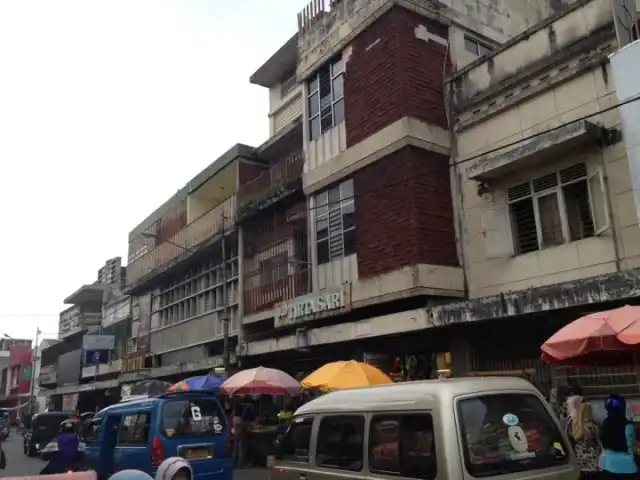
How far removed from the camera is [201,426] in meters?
10.4

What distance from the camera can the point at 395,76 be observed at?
1493cm

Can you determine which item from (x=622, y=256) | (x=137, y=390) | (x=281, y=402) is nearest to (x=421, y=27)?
(x=622, y=256)

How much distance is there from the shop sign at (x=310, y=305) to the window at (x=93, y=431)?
5.96 metres

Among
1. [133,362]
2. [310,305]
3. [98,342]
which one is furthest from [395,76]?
[98,342]

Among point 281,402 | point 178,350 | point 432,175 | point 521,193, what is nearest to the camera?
point 521,193

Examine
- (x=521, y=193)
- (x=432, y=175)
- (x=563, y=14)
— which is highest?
(x=563, y=14)

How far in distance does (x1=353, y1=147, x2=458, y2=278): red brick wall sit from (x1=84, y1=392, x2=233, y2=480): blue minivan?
18.8ft

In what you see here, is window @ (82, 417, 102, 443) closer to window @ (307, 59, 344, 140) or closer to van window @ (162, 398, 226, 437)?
van window @ (162, 398, 226, 437)

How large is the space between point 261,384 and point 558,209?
299 inches

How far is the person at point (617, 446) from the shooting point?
7.39m

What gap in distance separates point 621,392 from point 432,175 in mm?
6360

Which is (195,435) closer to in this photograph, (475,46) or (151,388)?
(475,46)

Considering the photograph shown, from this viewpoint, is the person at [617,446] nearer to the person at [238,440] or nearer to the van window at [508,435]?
the van window at [508,435]

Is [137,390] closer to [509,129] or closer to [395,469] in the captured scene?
[509,129]
